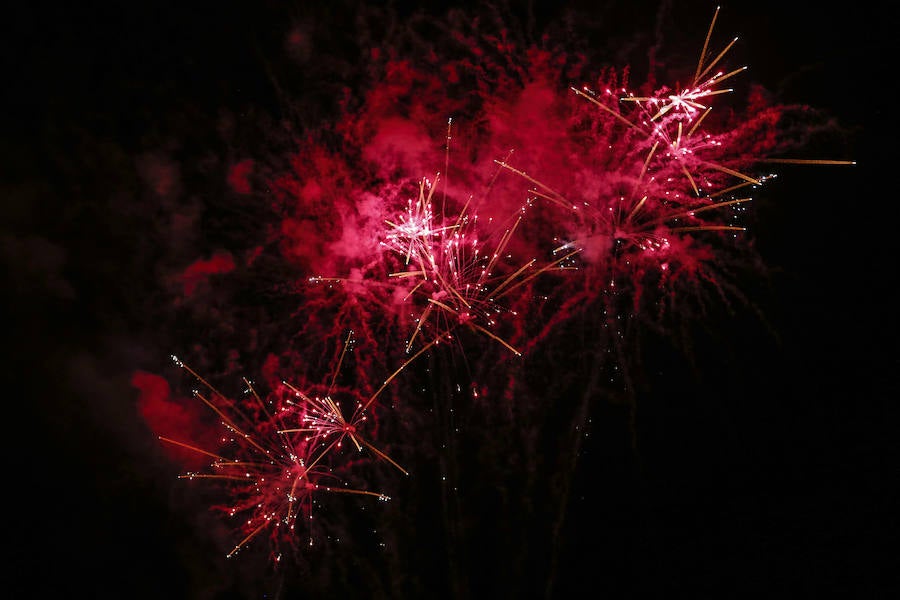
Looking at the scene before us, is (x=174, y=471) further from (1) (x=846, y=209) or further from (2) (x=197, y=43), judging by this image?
(1) (x=846, y=209)

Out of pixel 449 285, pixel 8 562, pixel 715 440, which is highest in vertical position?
pixel 449 285

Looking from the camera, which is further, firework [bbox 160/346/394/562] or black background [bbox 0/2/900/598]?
firework [bbox 160/346/394/562]

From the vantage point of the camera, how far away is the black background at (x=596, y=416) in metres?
2.88

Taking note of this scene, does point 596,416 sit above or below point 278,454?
above

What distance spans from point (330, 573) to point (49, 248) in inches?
102

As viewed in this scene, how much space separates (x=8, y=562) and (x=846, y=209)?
5400 millimetres

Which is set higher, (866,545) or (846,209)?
(846,209)

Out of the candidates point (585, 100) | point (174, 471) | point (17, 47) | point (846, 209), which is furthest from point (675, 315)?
point (17, 47)

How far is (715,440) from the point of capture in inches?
116

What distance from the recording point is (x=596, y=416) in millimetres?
2955

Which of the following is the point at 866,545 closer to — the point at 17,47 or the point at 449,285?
the point at 449,285

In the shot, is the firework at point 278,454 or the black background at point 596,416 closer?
the black background at point 596,416

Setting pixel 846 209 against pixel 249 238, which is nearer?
pixel 846 209

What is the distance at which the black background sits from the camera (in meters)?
2.88
